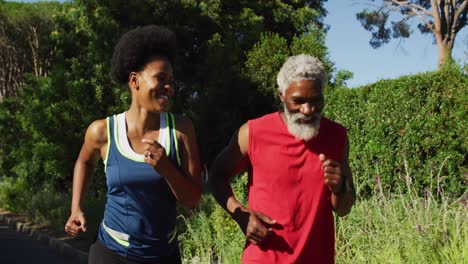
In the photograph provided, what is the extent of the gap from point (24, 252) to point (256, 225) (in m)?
9.89

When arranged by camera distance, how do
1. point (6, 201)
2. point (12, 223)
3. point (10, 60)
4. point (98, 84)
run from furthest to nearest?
point (10, 60) → point (6, 201) → point (12, 223) → point (98, 84)

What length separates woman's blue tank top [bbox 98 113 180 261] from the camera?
3.22 metres

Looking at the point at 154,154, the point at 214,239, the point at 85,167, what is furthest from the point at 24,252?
the point at 154,154

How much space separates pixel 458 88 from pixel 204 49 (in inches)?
509

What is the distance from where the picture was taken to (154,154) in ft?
9.86

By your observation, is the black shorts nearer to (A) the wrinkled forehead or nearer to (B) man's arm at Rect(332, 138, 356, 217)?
(B) man's arm at Rect(332, 138, 356, 217)

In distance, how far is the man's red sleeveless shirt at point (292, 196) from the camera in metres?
3.16

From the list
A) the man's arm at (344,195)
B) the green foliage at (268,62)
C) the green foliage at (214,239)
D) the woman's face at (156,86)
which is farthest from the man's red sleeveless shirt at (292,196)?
the green foliage at (268,62)

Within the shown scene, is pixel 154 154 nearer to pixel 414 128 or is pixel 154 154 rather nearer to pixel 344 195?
pixel 344 195

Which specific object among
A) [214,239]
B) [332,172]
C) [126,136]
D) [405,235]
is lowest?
[214,239]

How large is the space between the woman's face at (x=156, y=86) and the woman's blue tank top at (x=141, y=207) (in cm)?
15

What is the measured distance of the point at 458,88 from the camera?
9.26m

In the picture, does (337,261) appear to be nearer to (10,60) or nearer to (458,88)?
(458,88)

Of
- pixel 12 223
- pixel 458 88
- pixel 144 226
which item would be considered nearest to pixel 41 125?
pixel 12 223
